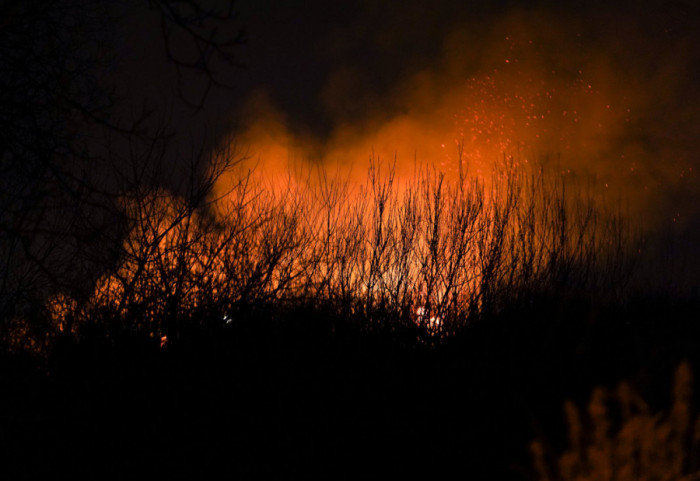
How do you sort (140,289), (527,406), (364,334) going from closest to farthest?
(527,406)
(140,289)
(364,334)

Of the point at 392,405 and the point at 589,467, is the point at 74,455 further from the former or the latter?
the point at 589,467

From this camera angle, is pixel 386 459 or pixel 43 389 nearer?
pixel 386 459

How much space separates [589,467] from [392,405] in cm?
279

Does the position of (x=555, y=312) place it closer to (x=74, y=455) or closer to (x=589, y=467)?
(x=589, y=467)

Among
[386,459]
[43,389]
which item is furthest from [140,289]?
[386,459]

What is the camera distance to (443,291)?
11.0m

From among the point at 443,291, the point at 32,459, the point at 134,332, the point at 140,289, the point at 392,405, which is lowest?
the point at 32,459

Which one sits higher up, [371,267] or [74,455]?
Result: [371,267]

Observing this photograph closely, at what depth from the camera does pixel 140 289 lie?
9.02 metres

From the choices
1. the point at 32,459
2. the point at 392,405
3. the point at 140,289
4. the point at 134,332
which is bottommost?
the point at 32,459

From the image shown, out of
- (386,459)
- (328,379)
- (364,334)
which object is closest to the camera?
(386,459)

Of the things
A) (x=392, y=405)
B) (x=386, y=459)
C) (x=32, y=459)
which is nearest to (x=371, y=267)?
(x=392, y=405)

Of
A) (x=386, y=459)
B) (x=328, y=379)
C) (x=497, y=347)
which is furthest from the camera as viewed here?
(x=497, y=347)

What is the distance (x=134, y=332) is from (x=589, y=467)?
6884mm
